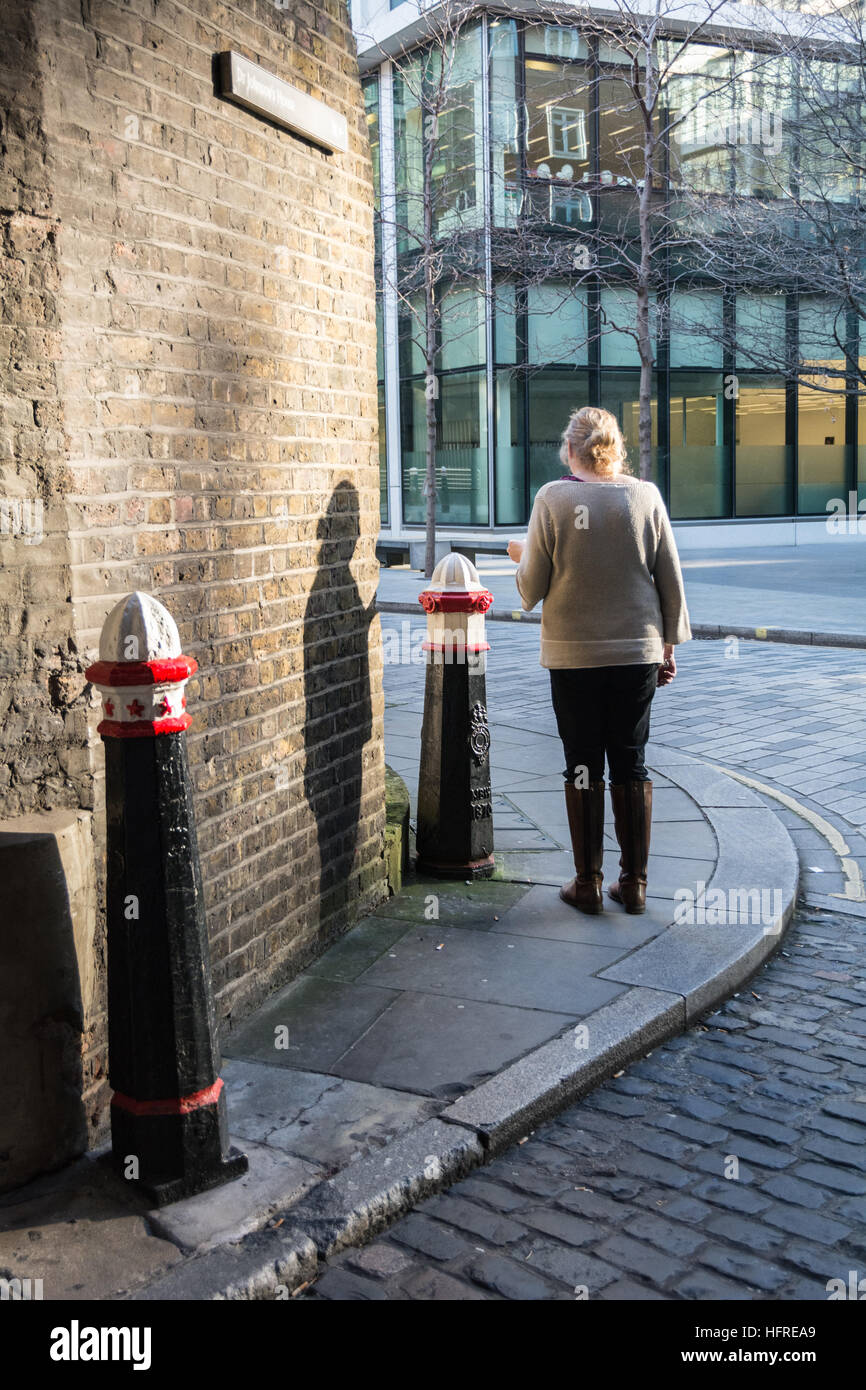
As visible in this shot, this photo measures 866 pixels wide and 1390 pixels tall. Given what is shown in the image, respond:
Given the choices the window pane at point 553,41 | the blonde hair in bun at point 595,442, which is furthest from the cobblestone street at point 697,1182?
the window pane at point 553,41

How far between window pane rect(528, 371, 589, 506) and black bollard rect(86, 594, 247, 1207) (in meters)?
23.3

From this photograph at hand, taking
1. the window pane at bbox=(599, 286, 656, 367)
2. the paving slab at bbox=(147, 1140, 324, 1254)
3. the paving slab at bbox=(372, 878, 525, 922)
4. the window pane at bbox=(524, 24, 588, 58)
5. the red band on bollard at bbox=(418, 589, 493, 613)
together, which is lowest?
the paving slab at bbox=(147, 1140, 324, 1254)

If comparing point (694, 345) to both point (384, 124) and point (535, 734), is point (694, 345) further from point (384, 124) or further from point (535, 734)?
point (535, 734)

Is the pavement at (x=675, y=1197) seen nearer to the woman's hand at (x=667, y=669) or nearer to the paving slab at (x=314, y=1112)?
the paving slab at (x=314, y=1112)

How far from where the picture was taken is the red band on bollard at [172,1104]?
3.02 m

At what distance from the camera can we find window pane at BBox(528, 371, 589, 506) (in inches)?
1018

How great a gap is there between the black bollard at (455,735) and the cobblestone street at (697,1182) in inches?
53.3

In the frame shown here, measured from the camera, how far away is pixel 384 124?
26.7 metres

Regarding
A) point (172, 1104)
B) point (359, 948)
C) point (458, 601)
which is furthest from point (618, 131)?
point (172, 1104)

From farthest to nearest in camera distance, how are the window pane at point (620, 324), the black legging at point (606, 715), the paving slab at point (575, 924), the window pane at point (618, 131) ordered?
the window pane at point (620, 324)
the window pane at point (618, 131)
the black legging at point (606, 715)
the paving slab at point (575, 924)

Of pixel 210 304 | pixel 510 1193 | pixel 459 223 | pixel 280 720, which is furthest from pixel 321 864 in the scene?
pixel 459 223

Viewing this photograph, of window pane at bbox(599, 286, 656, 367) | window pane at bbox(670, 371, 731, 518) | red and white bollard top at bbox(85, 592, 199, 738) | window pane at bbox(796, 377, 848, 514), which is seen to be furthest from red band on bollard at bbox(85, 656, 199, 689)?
window pane at bbox(796, 377, 848, 514)

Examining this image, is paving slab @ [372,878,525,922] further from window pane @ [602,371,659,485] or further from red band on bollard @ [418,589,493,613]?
window pane @ [602,371,659,485]

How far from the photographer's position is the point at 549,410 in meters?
26.1
